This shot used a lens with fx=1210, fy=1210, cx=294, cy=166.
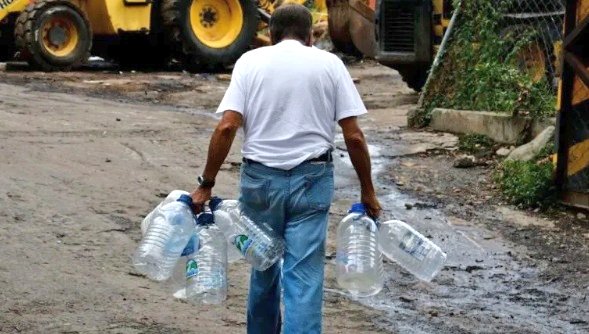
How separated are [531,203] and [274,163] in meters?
4.43

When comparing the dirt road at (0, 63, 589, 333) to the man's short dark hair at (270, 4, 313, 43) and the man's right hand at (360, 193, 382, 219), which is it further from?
the man's short dark hair at (270, 4, 313, 43)

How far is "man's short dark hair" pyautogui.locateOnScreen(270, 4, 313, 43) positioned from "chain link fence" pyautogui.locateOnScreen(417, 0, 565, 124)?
20.7ft

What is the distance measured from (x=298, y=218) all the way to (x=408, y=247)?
2.06 feet

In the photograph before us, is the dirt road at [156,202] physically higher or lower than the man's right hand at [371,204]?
lower

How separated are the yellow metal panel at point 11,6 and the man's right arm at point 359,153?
1346 cm

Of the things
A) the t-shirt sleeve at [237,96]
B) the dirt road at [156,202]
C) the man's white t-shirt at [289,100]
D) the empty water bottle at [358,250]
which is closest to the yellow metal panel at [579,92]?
the dirt road at [156,202]

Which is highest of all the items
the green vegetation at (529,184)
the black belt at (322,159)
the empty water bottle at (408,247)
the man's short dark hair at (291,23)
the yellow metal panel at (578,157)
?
the man's short dark hair at (291,23)

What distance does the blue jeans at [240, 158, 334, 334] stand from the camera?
5082 millimetres

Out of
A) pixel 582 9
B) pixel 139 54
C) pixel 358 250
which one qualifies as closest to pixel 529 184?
pixel 582 9

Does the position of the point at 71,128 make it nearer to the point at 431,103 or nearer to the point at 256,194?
the point at 431,103

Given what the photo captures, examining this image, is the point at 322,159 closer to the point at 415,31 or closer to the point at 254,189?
the point at 254,189

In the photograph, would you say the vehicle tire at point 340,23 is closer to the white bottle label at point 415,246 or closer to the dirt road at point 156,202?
the dirt road at point 156,202

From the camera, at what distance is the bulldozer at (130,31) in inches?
688

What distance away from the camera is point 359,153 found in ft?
16.8
